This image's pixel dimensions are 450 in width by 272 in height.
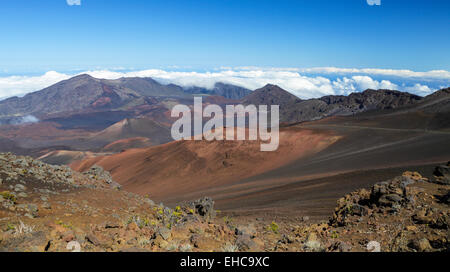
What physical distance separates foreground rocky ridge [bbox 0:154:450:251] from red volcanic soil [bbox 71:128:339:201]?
12.9 meters

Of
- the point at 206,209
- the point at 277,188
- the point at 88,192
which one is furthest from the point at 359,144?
the point at 88,192

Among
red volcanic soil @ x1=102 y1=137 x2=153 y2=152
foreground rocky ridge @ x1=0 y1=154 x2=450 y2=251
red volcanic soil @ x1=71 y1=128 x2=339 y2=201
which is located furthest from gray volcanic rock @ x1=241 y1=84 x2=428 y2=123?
foreground rocky ridge @ x1=0 y1=154 x2=450 y2=251

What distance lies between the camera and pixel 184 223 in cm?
609

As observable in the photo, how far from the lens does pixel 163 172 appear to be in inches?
1155

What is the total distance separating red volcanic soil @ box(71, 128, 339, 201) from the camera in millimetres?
26000

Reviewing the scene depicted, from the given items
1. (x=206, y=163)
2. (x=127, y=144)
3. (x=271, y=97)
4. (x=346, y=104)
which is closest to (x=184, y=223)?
(x=206, y=163)

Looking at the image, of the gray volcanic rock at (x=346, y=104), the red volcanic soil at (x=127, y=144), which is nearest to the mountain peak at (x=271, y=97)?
the gray volcanic rock at (x=346, y=104)

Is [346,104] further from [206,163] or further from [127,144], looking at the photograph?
[206,163]

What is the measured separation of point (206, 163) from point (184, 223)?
23827 millimetres

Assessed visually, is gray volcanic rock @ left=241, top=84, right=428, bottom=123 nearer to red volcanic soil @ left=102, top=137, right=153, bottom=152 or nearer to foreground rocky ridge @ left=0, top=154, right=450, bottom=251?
red volcanic soil @ left=102, top=137, right=153, bottom=152

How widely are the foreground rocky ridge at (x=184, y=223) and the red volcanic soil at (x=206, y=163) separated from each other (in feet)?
42.4
